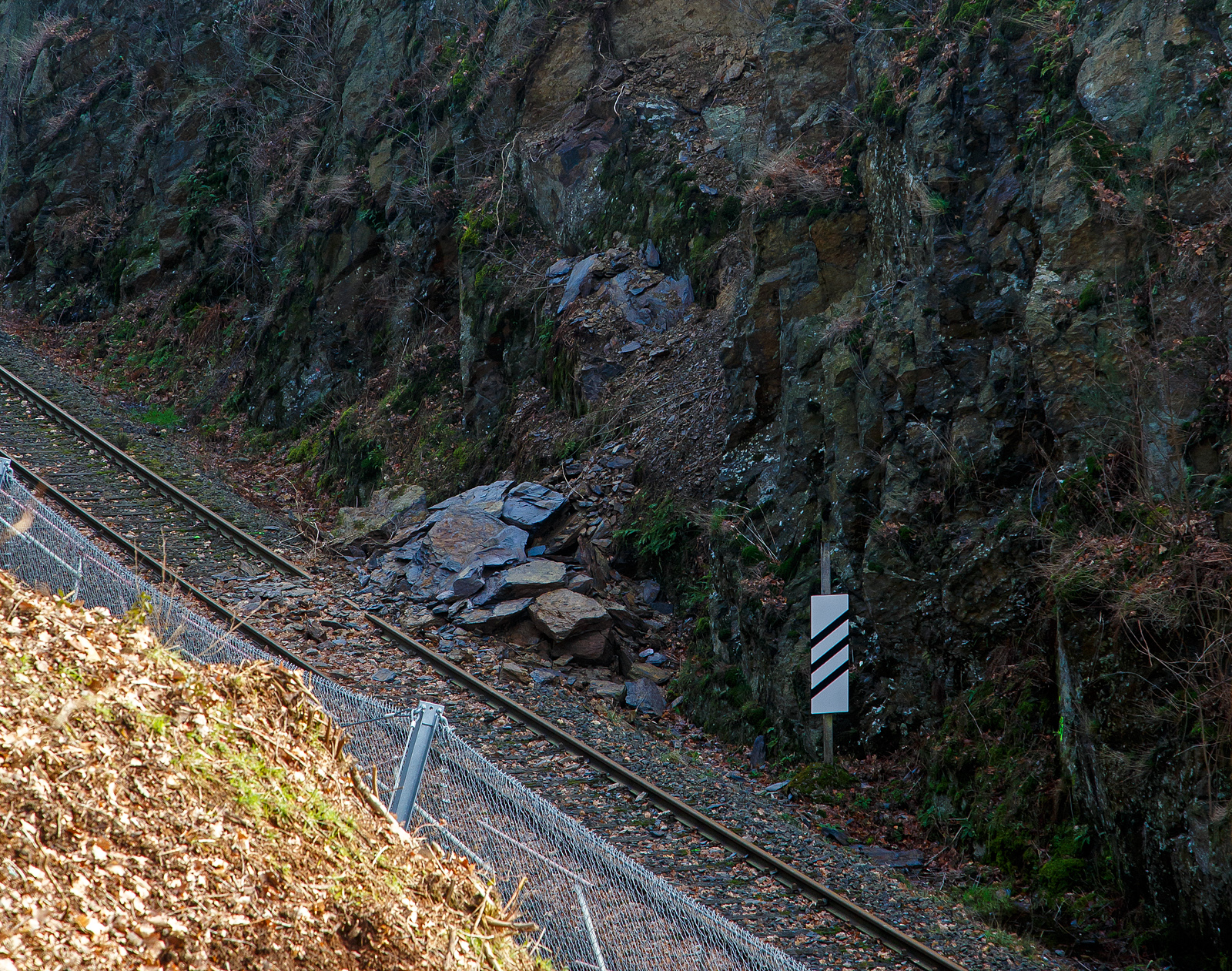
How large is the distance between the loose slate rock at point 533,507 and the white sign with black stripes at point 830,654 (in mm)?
4989

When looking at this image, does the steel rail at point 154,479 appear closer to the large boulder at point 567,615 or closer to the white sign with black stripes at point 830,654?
the large boulder at point 567,615

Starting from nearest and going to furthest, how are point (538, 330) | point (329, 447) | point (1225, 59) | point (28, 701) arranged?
point (28, 701) → point (1225, 59) → point (538, 330) → point (329, 447)

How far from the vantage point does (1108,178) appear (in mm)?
8406

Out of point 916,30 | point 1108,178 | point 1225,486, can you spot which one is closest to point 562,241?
point 916,30

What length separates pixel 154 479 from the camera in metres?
15.6

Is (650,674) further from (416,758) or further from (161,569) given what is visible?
(416,758)

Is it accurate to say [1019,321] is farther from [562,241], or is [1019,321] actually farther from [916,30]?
[562,241]

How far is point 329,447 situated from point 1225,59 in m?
15.1

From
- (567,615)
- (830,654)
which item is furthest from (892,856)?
(567,615)

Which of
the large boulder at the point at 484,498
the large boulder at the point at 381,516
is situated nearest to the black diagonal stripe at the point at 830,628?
the large boulder at the point at 484,498

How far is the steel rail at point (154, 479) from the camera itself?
13680mm

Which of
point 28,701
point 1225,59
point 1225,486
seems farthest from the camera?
point 1225,59

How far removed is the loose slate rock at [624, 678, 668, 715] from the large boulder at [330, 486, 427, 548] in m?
5.36

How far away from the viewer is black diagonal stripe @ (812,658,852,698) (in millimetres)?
9062
